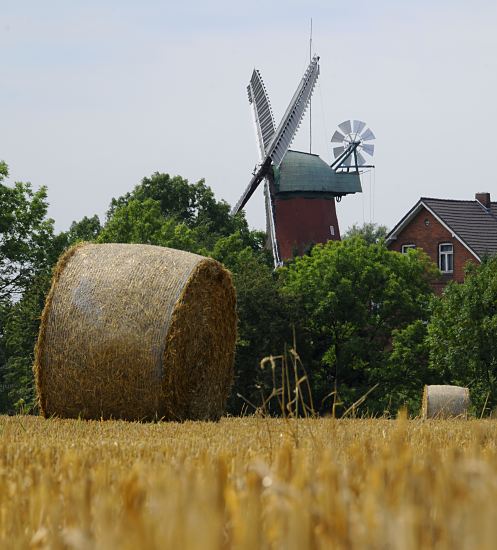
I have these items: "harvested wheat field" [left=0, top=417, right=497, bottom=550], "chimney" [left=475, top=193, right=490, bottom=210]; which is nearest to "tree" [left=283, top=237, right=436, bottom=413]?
"chimney" [left=475, top=193, right=490, bottom=210]

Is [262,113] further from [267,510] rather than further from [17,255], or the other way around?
[267,510]

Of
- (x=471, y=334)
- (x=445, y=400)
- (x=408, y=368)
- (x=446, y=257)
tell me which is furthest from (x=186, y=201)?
(x=445, y=400)

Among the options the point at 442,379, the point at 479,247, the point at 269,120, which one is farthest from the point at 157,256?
the point at 269,120

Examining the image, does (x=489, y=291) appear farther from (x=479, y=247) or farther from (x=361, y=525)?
(x=361, y=525)

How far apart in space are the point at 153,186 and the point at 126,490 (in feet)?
235

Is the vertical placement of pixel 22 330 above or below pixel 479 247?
below

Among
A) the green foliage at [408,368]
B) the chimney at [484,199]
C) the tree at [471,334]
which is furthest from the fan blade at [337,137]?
the tree at [471,334]

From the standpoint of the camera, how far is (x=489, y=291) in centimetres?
4212

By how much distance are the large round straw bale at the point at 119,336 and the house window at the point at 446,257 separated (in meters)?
46.1

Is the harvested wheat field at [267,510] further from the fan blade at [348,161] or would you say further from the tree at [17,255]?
the fan blade at [348,161]

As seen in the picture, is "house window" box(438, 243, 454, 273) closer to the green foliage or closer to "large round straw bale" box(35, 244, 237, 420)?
the green foliage

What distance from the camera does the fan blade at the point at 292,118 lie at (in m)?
68.5

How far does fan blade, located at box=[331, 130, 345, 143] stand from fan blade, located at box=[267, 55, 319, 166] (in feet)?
46.5

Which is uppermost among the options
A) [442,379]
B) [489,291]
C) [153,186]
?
[153,186]
